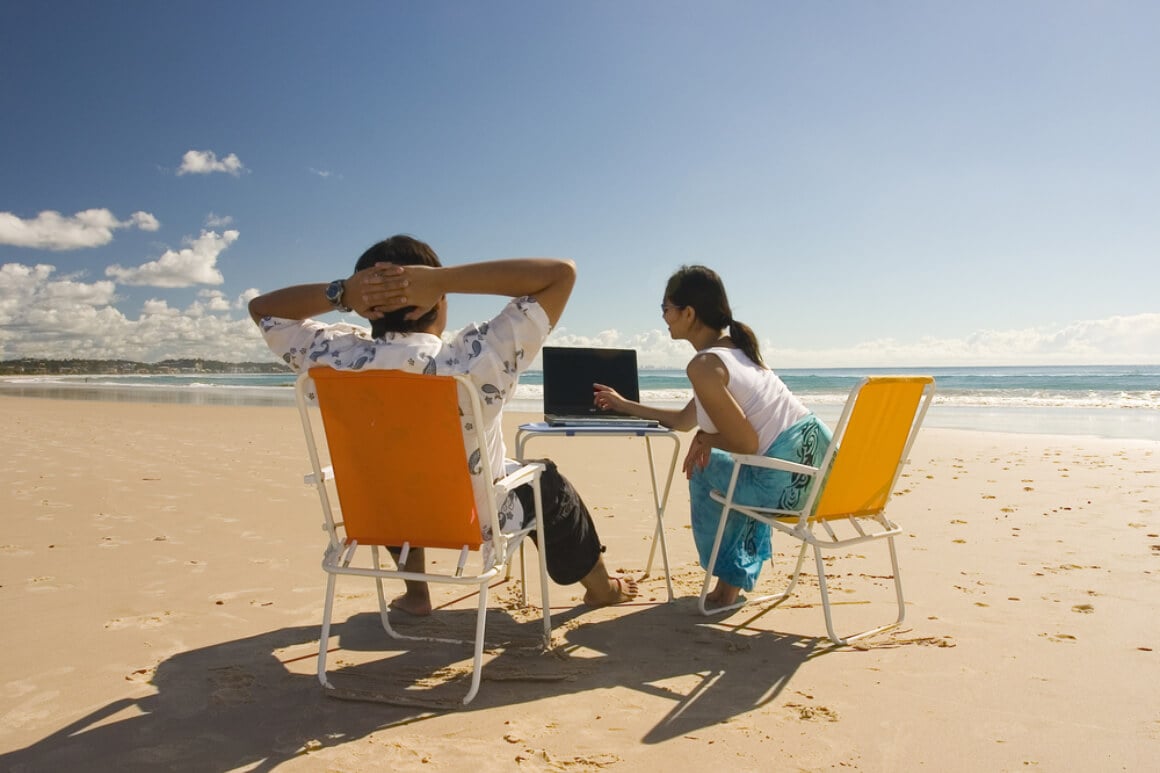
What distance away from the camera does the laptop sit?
12.3 ft

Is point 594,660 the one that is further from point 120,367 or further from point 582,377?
point 120,367

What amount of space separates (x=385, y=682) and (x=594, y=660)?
791mm

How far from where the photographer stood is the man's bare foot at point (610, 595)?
354 cm

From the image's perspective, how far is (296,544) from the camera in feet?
15.4

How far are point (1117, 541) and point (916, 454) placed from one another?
5.27 m

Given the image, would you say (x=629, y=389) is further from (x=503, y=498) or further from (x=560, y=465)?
(x=560, y=465)

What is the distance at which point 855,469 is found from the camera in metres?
3.10

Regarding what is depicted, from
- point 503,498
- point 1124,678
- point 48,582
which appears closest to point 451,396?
point 503,498

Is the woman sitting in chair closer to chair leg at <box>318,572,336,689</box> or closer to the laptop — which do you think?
the laptop

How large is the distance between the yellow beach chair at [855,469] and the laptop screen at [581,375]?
0.82 meters

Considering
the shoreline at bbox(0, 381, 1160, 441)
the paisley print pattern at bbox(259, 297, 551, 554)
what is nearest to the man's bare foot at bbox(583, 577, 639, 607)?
the paisley print pattern at bbox(259, 297, 551, 554)

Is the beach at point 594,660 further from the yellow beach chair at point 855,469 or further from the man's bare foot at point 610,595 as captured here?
the yellow beach chair at point 855,469

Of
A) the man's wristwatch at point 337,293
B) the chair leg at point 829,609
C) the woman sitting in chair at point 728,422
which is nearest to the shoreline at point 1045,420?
the chair leg at point 829,609

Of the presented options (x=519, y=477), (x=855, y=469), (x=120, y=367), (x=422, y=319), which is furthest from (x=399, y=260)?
(x=120, y=367)
